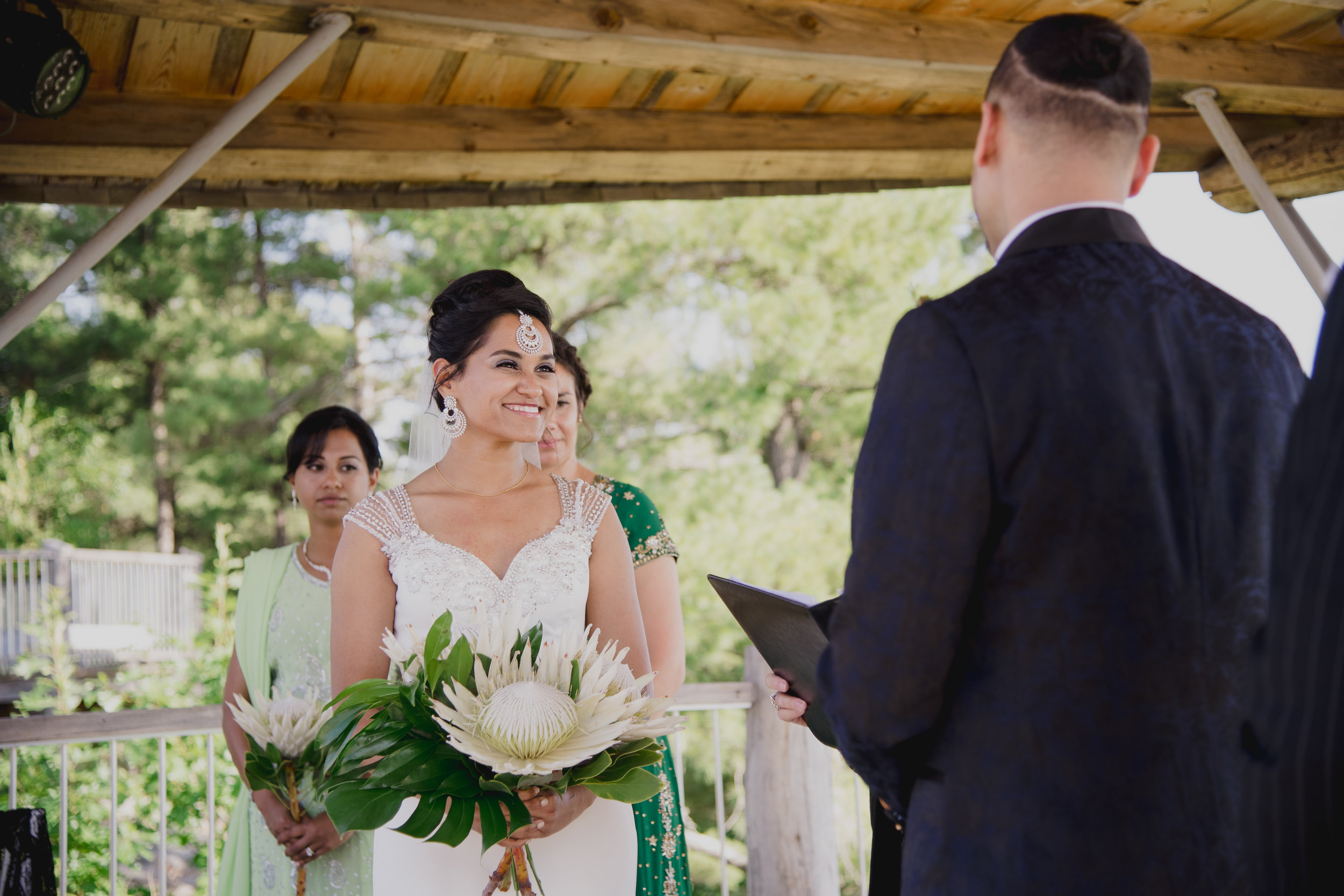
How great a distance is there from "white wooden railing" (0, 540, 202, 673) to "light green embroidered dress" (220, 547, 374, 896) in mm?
10232

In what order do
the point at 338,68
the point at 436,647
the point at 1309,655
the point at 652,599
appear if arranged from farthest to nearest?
the point at 338,68 < the point at 652,599 < the point at 436,647 < the point at 1309,655

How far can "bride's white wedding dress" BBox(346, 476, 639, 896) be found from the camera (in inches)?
84.1

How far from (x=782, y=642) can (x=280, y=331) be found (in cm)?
A: 1466

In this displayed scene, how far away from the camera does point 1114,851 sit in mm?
1124

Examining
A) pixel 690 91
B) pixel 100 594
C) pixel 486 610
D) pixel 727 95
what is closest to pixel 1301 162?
pixel 727 95

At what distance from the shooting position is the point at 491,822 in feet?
5.24

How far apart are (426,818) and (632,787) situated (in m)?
0.34

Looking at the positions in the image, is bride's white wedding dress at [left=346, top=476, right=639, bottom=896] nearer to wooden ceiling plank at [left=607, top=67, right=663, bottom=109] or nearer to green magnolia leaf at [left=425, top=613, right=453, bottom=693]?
green magnolia leaf at [left=425, top=613, right=453, bottom=693]

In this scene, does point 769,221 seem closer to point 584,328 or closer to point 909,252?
point 909,252

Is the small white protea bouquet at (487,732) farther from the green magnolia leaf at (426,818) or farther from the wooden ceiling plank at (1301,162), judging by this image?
the wooden ceiling plank at (1301,162)

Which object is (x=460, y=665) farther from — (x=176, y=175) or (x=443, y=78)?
(x=443, y=78)

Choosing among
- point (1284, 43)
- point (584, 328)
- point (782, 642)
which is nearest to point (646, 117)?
point (1284, 43)

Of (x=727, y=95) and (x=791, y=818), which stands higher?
(x=727, y=95)

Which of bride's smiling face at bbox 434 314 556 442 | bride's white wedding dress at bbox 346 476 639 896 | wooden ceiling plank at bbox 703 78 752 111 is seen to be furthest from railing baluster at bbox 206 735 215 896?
wooden ceiling plank at bbox 703 78 752 111
